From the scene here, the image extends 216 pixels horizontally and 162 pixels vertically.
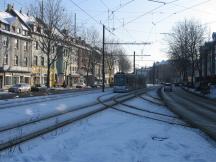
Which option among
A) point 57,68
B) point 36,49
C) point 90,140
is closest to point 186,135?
point 90,140

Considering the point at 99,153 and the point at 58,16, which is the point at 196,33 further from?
the point at 99,153

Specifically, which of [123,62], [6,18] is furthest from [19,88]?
[123,62]

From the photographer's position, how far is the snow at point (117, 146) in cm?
998

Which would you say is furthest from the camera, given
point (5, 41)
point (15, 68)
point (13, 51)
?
point (13, 51)

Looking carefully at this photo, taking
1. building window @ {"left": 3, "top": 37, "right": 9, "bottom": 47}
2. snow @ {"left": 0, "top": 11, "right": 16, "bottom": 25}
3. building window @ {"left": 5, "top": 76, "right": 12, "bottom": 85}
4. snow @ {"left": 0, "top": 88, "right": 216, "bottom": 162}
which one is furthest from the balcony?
snow @ {"left": 0, "top": 88, "right": 216, "bottom": 162}

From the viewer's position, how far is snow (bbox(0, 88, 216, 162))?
998 centimetres

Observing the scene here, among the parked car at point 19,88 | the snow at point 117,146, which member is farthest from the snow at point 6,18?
the snow at point 117,146

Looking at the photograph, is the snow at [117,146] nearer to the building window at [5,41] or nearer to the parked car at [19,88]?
the parked car at [19,88]

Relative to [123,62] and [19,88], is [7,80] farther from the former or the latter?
[123,62]

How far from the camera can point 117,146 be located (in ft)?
38.1

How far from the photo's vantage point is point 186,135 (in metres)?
14.7

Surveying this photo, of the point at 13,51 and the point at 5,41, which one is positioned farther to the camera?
the point at 13,51

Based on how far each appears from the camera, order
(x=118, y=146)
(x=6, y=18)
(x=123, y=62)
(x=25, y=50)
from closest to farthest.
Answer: (x=118, y=146) → (x=6, y=18) → (x=25, y=50) → (x=123, y=62)

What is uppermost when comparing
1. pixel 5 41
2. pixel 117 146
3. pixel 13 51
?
pixel 5 41
